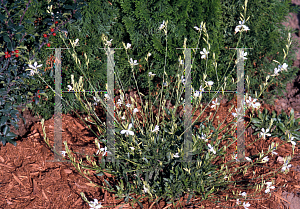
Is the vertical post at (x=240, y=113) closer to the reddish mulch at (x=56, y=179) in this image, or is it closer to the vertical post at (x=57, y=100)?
the reddish mulch at (x=56, y=179)

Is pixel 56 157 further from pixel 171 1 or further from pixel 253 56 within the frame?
pixel 253 56

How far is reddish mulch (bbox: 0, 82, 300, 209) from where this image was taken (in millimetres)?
2314

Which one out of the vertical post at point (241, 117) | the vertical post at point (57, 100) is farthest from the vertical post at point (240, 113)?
the vertical post at point (57, 100)

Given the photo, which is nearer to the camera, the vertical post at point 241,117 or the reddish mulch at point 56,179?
the reddish mulch at point 56,179

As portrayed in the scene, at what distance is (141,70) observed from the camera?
3.58m

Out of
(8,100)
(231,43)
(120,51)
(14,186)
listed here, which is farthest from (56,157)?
(231,43)

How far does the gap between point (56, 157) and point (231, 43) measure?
2.47m

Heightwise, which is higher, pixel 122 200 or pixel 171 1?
pixel 171 1

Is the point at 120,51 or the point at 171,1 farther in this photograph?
the point at 120,51

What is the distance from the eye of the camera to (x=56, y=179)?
98.5 inches

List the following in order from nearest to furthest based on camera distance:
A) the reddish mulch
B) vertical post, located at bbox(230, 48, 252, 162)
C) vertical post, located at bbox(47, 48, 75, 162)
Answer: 1. the reddish mulch
2. vertical post, located at bbox(230, 48, 252, 162)
3. vertical post, located at bbox(47, 48, 75, 162)

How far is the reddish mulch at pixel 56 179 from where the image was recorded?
7.59ft

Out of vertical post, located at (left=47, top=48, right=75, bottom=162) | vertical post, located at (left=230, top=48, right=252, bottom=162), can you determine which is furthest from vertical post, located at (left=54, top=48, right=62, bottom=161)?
vertical post, located at (left=230, top=48, right=252, bottom=162)

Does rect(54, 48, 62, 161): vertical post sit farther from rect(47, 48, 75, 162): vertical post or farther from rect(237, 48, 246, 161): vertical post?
rect(237, 48, 246, 161): vertical post
